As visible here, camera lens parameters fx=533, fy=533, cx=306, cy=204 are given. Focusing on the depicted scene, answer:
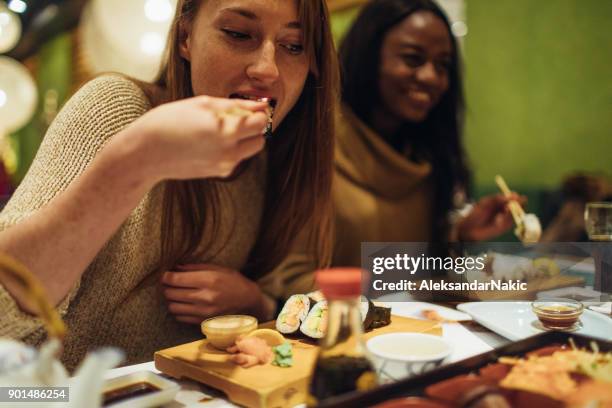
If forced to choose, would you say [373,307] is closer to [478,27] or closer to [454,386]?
[454,386]

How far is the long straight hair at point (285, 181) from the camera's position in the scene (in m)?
1.39

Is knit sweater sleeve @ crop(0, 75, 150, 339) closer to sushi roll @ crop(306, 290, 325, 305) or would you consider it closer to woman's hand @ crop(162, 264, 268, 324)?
woman's hand @ crop(162, 264, 268, 324)

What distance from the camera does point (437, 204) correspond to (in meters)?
2.96

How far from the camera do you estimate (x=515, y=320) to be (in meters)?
1.28

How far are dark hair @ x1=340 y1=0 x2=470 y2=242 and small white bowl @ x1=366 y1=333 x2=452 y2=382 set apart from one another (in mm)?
1658

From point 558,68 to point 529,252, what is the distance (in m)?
2.83

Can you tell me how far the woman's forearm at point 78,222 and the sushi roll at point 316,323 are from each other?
44 cm

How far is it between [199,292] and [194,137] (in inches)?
29.7

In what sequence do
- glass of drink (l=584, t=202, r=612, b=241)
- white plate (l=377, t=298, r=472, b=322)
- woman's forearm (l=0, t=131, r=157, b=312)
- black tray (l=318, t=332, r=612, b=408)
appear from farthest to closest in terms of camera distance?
glass of drink (l=584, t=202, r=612, b=241) < white plate (l=377, t=298, r=472, b=322) < woman's forearm (l=0, t=131, r=157, b=312) < black tray (l=318, t=332, r=612, b=408)

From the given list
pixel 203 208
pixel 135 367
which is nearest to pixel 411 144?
pixel 203 208

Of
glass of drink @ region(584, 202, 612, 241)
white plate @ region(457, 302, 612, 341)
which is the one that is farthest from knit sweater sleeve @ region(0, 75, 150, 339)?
glass of drink @ region(584, 202, 612, 241)

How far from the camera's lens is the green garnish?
95cm

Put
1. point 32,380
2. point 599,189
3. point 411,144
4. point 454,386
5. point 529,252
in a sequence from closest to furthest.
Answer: point 32,380 < point 454,386 < point 529,252 < point 411,144 < point 599,189

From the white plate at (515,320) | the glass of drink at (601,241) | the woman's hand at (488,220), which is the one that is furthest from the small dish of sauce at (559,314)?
the woman's hand at (488,220)
